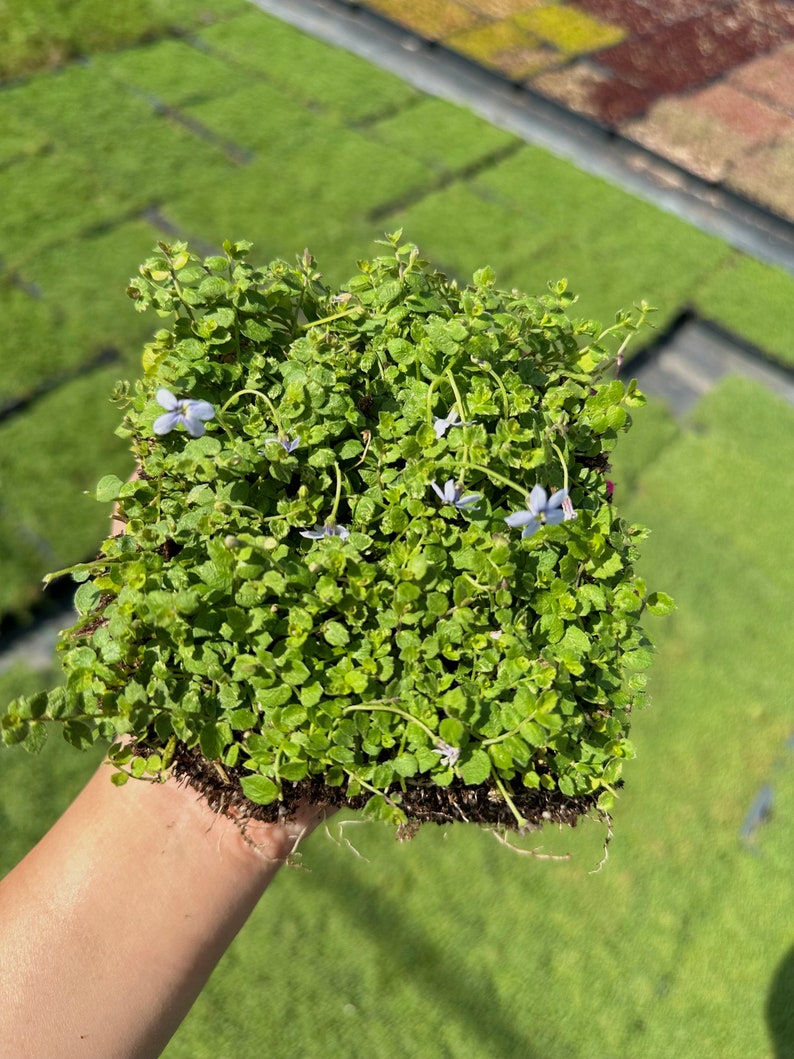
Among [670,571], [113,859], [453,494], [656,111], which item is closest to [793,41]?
[656,111]

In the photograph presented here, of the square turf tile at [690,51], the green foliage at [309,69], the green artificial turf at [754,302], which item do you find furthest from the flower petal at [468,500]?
the square turf tile at [690,51]

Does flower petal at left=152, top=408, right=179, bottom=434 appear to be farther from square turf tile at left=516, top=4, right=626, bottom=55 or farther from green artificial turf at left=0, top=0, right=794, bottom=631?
square turf tile at left=516, top=4, right=626, bottom=55

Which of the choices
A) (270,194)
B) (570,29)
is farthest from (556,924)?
(570,29)

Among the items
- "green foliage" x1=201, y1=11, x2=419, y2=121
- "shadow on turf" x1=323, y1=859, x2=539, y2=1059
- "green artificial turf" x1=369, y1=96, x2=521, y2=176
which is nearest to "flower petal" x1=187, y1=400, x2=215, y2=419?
"shadow on turf" x1=323, y1=859, x2=539, y2=1059

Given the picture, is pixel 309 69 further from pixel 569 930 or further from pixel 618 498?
pixel 569 930

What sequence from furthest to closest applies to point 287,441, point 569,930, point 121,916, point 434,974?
1. point 569,930
2. point 434,974
3. point 121,916
4. point 287,441

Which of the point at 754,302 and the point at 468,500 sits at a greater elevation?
the point at 468,500
